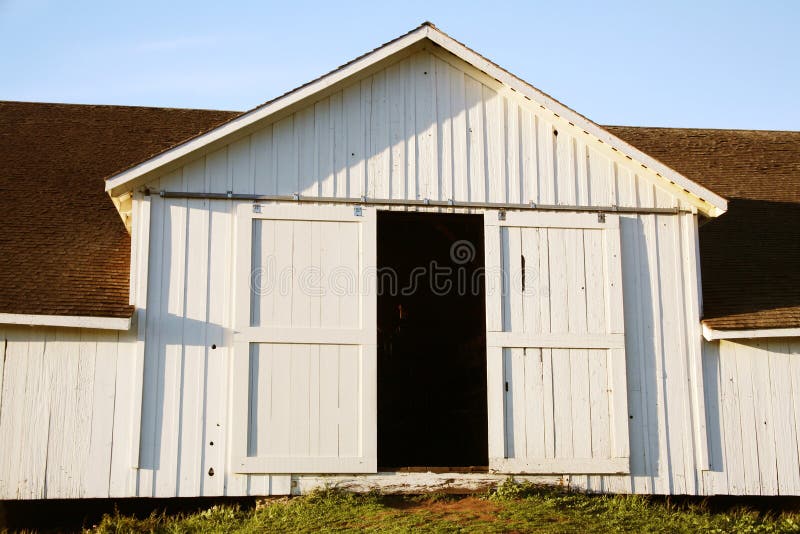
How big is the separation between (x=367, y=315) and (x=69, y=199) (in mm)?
5248

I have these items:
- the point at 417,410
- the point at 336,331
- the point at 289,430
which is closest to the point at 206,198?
the point at 336,331

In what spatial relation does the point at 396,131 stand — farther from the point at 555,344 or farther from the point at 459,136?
the point at 555,344

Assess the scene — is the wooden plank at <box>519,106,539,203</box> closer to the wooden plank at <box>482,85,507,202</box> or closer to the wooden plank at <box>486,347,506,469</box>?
the wooden plank at <box>482,85,507,202</box>

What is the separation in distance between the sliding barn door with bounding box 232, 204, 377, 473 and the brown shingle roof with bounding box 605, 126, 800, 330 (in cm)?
428

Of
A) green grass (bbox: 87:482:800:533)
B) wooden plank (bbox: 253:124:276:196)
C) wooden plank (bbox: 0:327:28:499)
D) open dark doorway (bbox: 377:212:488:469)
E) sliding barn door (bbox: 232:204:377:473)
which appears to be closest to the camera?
green grass (bbox: 87:482:800:533)

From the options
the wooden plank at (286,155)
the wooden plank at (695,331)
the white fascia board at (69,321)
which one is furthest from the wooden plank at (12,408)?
the wooden plank at (695,331)

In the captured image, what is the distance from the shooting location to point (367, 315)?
1052cm

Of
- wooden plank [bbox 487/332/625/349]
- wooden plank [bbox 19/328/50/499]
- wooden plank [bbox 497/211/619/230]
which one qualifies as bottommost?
wooden plank [bbox 19/328/50/499]

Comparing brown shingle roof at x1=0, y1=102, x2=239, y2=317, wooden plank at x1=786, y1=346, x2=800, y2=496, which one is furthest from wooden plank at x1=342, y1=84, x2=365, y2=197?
wooden plank at x1=786, y1=346, x2=800, y2=496

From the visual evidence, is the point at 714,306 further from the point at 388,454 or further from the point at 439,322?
the point at 439,322

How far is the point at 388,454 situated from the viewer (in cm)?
1437

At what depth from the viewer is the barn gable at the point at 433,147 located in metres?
10.7

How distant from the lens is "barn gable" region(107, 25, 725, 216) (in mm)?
10719

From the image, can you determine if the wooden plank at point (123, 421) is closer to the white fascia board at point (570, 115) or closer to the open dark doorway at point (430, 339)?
the open dark doorway at point (430, 339)
